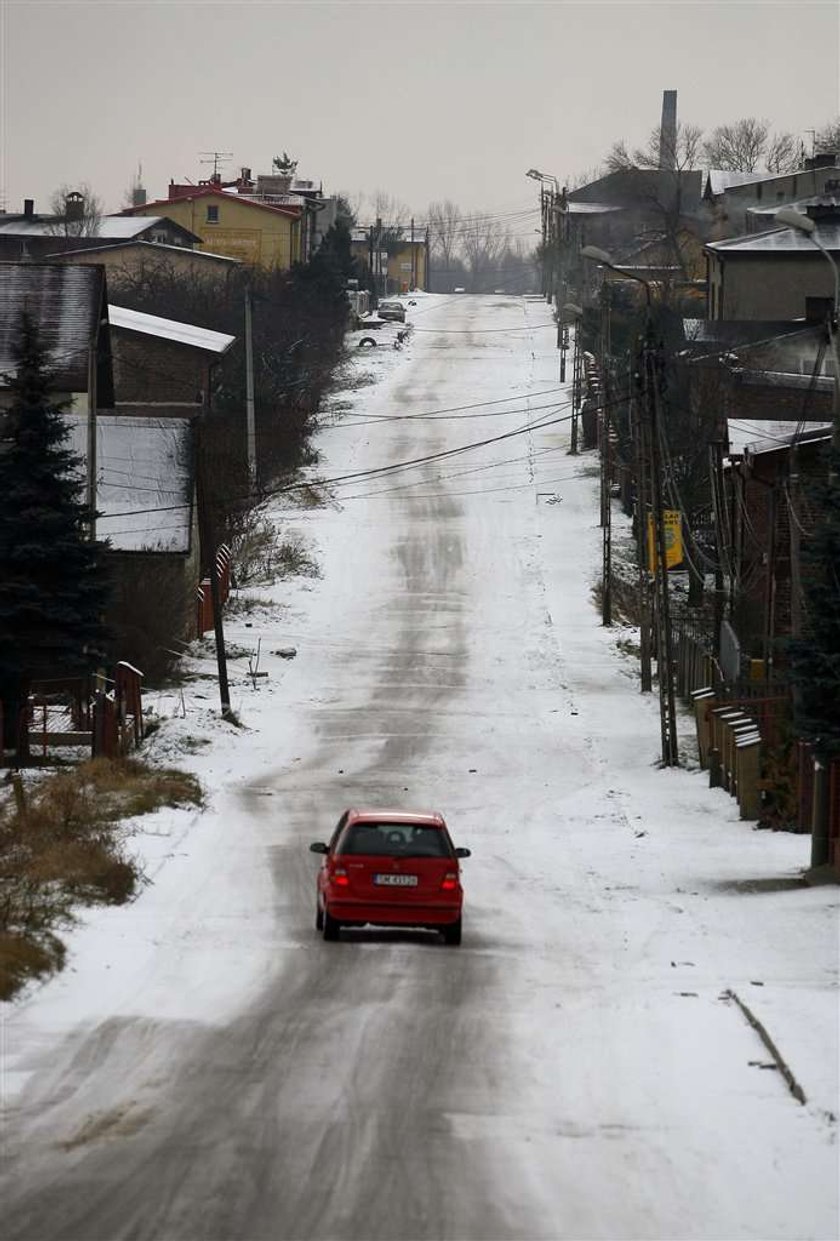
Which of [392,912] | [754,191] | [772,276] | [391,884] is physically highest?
[754,191]

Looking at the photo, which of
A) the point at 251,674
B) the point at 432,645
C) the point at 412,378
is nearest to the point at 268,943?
the point at 251,674

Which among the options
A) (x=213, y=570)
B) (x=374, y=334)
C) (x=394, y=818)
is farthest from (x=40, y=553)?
(x=374, y=334)

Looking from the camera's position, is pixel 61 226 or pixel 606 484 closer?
pixel 606 484

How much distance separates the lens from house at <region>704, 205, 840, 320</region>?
67.8m

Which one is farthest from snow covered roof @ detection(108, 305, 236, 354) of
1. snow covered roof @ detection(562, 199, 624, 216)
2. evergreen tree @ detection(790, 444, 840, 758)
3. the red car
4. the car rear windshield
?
snow covered roof @ detection(562, 199, 624, 216)

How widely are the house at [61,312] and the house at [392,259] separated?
84.8 metres

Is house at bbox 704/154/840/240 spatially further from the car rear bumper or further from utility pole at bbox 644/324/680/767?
the car rear bumper

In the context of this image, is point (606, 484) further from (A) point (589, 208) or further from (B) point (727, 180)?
(A) point (589, 208)

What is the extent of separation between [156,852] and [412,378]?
72.1 metres

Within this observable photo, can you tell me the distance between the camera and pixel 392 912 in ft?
57.7

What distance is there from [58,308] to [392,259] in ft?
396

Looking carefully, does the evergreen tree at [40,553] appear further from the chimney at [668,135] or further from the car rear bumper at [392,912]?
the chimney at [668,135]

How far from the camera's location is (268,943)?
Result: 17828mm

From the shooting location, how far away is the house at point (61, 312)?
46031 mm
